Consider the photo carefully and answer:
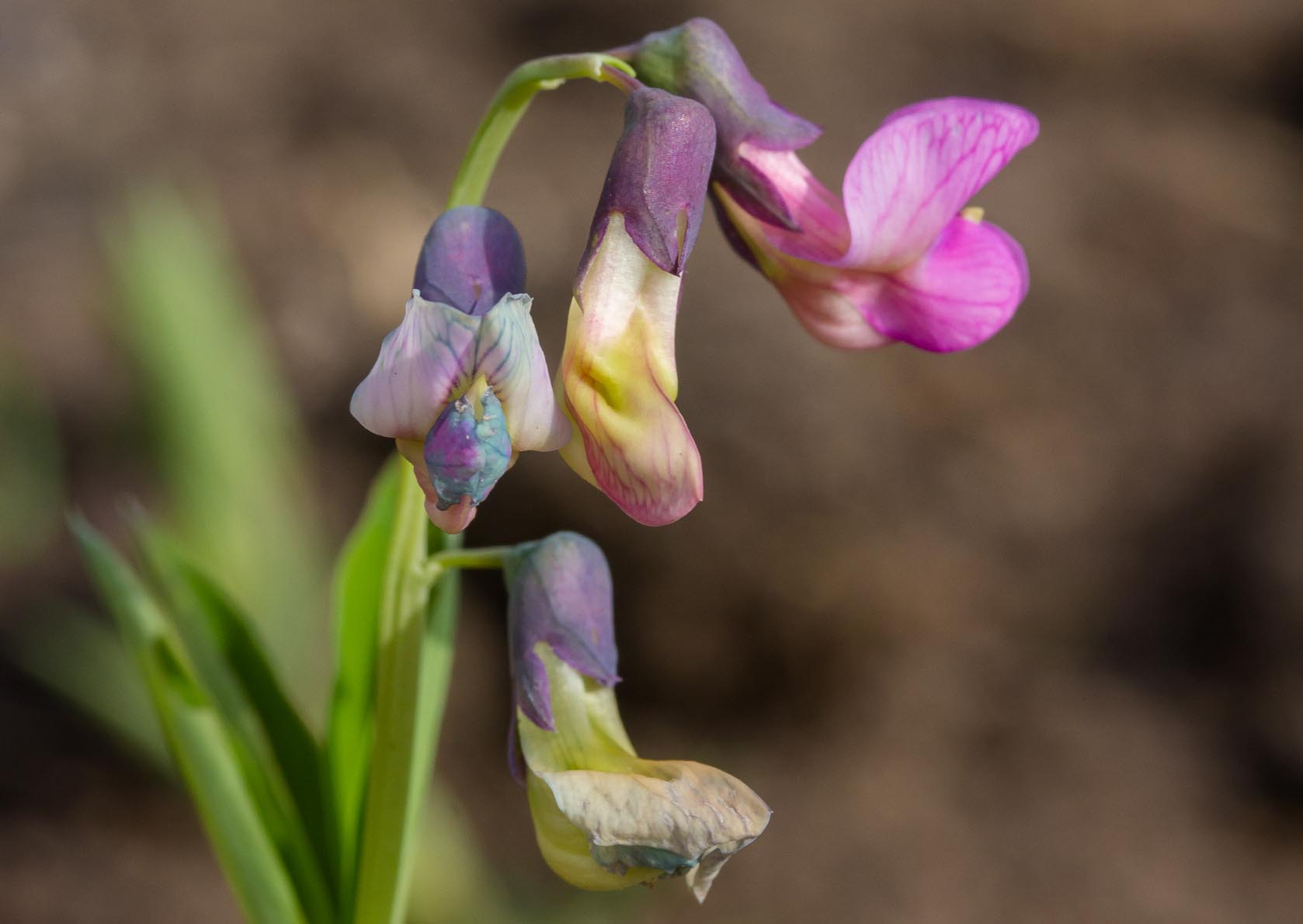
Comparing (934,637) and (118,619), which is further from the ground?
(118,619)

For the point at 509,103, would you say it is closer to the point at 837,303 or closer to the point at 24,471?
the point at 837,303

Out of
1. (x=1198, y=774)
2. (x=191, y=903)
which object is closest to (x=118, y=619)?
(x=191, y=903)

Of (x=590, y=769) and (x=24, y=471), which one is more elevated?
(x=590, y=769)

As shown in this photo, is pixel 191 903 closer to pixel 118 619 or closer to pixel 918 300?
pixel 118 619

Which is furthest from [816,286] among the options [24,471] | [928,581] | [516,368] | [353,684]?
[24,471]

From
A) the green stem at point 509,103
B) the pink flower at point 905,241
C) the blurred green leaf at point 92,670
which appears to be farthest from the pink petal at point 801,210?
the blurred green leaf at point 92,670

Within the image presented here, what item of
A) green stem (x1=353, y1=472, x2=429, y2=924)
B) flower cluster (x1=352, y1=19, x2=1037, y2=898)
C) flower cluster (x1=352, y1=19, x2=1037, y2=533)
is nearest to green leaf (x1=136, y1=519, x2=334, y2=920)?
green stem (x1=353, y1=472, x2=429, y2=924)

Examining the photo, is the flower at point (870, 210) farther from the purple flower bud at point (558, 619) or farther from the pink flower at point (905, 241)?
the purple flower bud at point (558, 619)
